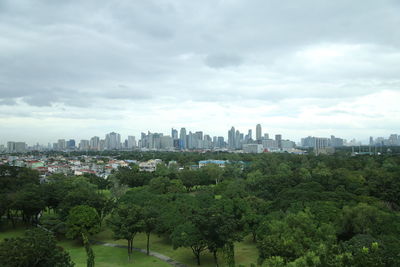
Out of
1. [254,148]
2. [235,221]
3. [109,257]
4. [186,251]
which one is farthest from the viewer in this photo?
[254,148]

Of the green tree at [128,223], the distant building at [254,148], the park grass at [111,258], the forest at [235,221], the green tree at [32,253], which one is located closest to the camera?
the green tree at [32,253]

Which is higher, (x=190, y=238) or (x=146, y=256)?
(x=190, y=238)

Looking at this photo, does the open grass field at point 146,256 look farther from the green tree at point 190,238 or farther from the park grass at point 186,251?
the green tree at point 190,238

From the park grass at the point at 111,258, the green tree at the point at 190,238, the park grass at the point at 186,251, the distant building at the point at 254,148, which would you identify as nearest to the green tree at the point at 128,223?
Result: the park grass at the point at 111,258

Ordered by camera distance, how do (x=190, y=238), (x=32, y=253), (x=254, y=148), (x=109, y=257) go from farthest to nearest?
(x=254, y=148) < (x=109, y=257) < (x=190, y=238) < (x=32, y=253)

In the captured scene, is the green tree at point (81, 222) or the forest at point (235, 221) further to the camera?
the green tree at point (81, 222)

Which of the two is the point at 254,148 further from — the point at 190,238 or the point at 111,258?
the point at 190,238

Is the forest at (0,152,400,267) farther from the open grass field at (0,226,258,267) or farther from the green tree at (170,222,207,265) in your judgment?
the open grass field at (0,226,258,267)

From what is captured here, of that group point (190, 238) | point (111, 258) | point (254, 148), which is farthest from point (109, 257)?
point (254, 148)
